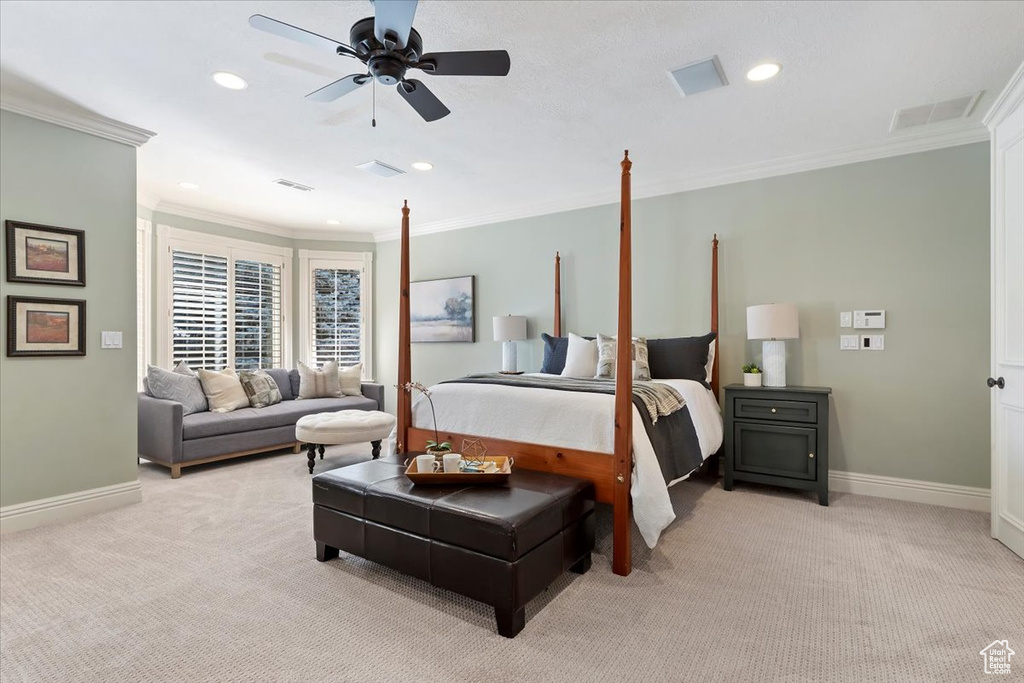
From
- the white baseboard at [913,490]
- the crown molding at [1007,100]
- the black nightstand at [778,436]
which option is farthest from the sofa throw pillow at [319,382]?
the crown molding at [1007,100]

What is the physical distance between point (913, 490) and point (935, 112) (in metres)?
2.49

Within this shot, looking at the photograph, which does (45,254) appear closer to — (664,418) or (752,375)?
(664,418)

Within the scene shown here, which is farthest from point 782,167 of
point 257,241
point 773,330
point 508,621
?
point 257,241

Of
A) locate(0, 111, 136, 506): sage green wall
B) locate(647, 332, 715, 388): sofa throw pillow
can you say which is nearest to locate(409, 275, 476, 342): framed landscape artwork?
locate(647, 332, 715, 388): sofa throw pillow

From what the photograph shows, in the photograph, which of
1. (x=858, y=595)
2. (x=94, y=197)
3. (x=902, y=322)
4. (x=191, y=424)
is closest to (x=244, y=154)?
(x=94, y=197)

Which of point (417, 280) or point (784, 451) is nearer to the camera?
point (784, 451)

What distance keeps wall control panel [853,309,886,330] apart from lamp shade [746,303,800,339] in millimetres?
435

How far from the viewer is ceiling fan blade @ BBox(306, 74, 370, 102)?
2.18m

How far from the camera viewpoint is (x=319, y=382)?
569 centimetres

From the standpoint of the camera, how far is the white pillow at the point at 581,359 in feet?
13.3

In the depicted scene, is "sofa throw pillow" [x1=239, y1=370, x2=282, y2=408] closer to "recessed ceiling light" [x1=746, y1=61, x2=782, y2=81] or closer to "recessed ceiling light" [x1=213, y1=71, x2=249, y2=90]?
"recessed ceiling light" [x1=213, y1=71, x2=249, y2=90]

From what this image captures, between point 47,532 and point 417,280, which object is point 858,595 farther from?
point 417,280

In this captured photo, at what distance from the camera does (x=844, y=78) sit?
2691 millimetres

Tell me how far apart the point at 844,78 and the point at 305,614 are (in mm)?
3703
